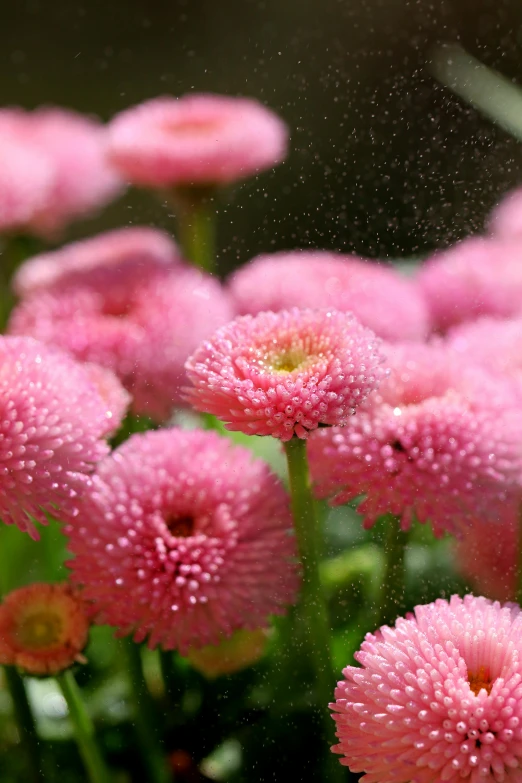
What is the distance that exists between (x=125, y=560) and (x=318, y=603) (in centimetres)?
5

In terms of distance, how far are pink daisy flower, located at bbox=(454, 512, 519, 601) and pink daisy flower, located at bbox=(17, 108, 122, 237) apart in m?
0.30

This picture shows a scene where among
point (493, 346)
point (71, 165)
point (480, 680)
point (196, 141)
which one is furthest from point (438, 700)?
point (71, 165)

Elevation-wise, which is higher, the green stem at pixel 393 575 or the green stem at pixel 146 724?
the green stem at pixel 393 575

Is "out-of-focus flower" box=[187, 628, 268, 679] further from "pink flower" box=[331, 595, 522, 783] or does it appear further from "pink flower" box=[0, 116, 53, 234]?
"pink flower" box=[0, 116, 53, 234]

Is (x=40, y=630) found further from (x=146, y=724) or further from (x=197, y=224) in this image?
(x=197, y=224)

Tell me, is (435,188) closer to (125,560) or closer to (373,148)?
(373,148)

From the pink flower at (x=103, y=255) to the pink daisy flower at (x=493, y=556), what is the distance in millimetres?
150

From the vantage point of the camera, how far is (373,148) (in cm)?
26

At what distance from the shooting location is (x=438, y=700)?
0.57ft

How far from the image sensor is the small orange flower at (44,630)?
23 centimetres

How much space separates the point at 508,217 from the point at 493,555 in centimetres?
15

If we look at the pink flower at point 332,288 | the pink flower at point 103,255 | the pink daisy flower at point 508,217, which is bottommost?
the pink flower at point 332,288

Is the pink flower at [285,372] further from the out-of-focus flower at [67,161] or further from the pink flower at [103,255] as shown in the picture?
the out-of-focus flower at [67,161]

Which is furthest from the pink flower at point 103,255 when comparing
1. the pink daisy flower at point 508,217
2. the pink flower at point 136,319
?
the pink daisy flower at point 508,217
